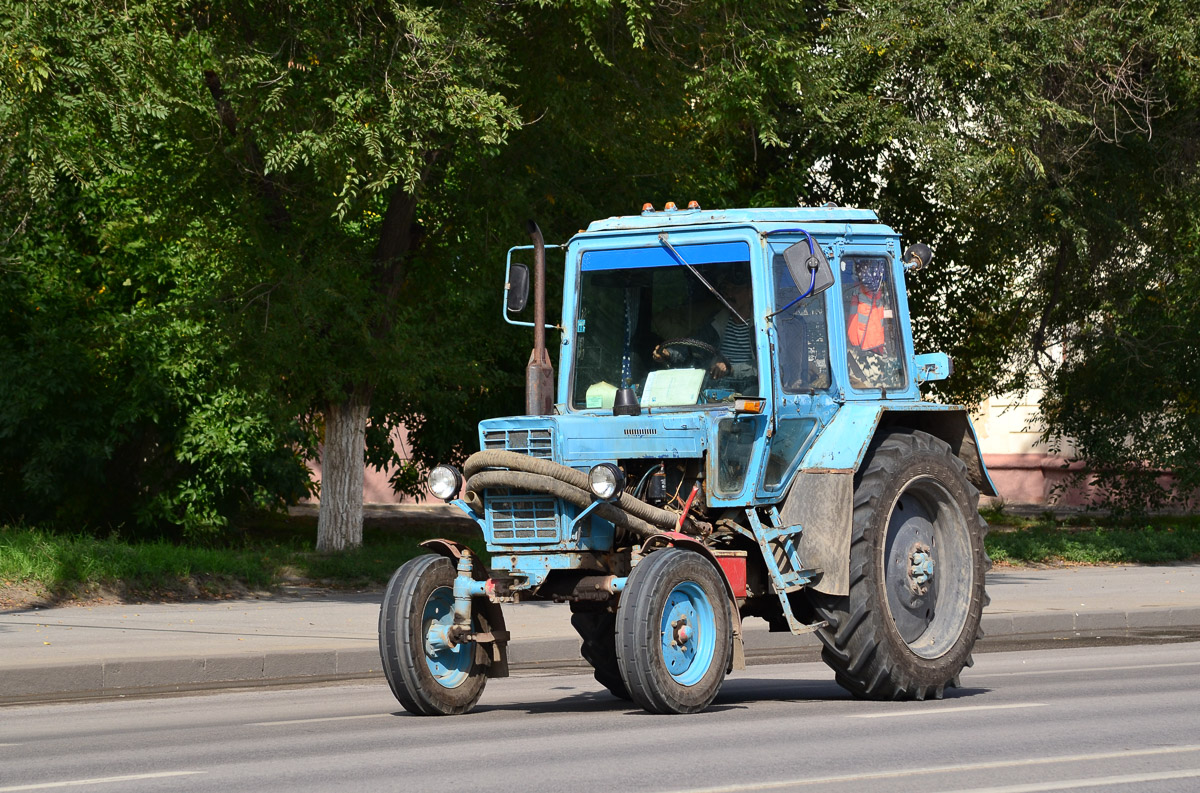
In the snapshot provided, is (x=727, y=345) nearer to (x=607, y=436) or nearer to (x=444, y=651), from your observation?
(x=607, y=436)

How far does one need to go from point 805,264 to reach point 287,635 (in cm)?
693

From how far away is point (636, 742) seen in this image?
26.5 ft

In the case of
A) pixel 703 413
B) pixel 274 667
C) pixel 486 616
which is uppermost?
pixel 703 413

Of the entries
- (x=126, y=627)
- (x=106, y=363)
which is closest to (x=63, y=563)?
(x=126, y=627)

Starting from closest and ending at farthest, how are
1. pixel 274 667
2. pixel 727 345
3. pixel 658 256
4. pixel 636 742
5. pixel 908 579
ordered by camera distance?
pixel 636 742 → pixel 727 345 → pixel 658 256 → pixel 908 579 → pixel 274 667

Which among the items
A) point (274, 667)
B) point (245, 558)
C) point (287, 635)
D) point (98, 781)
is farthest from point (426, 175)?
point (98, 781)

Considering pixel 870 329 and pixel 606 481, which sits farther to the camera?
pixel 870 329

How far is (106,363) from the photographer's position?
71.7ft

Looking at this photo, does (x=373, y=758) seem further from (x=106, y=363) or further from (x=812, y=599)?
(x=106, y=363)

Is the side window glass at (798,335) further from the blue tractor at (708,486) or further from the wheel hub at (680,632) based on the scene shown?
the wheel hub at (680,632)

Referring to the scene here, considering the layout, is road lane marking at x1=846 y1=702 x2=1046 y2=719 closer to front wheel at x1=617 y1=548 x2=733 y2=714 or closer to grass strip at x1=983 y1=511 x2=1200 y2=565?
front wheel at x1=617 y1=548 x2=733 y2=714

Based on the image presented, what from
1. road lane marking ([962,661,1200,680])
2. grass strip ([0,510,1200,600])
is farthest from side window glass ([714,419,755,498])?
grass strip ([0,510,1200,600])

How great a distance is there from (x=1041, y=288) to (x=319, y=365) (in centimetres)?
1294

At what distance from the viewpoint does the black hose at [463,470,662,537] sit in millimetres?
9109
